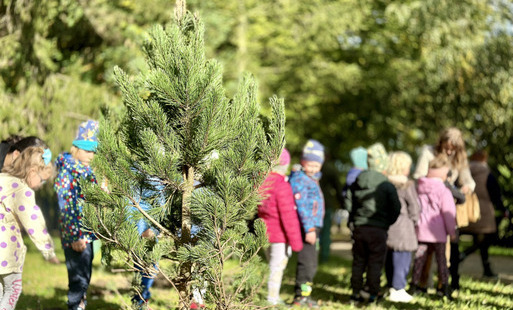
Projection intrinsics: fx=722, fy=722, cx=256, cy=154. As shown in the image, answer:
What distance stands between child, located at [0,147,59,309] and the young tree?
93 cm

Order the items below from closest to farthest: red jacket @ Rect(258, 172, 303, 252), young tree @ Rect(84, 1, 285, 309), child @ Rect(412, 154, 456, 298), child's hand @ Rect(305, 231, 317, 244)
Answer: young tree @ Rect(84, 1, 285, 309)
red jacket @ Rect(258, 172, 303, 252)
child's hand @ Rect(305, 231, 317, 244)
child @ Rect(412, 154, 456, 298)

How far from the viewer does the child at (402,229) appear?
832 cm

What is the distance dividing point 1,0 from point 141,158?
6792 millimetres

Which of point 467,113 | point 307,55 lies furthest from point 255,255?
point 307,55

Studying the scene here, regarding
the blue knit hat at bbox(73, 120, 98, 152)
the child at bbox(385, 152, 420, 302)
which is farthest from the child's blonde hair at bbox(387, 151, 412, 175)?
the blue knit hat at bbox(73, 120, 98, 152)

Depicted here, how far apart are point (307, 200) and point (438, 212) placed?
169cm

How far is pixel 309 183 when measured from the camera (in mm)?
7957

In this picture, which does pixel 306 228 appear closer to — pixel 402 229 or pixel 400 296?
pixel 402 229

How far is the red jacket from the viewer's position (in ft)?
24.0

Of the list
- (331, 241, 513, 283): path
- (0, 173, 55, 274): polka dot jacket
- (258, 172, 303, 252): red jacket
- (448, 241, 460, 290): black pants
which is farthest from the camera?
(331, 241, 513, 283): path

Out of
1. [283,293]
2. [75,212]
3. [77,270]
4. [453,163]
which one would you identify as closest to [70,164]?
[75,212]

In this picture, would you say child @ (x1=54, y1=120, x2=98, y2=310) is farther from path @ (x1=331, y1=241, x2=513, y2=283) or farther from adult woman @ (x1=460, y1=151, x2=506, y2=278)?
path @ (x1=331, y1=241, x2=513, y2=283)

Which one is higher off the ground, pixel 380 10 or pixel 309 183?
pixel 380 10

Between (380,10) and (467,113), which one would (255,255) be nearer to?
(467,113)
